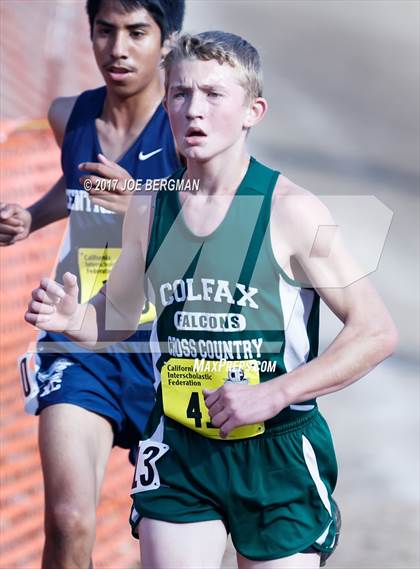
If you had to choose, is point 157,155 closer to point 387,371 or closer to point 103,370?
point 103,370

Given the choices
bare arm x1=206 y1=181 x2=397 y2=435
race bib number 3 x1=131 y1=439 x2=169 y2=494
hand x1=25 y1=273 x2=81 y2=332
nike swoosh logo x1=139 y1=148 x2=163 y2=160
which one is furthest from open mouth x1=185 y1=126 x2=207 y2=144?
nike swoosh logo x1=139 y1=148 x2=163 y2=160

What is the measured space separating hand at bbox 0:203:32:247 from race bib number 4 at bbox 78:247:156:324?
214 mm

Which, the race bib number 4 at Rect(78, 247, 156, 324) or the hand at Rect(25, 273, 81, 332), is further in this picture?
the race bib number 4 at Rect(78, 247, 156, 324)

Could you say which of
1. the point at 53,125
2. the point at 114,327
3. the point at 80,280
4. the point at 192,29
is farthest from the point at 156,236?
the point at 192,29

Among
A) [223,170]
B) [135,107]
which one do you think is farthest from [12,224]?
[223,170]

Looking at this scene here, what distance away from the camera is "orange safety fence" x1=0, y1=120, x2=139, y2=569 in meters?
4.68

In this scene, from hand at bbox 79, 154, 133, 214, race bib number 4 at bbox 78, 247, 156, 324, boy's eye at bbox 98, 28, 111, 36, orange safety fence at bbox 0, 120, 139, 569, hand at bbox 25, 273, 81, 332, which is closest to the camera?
hand at bbox 25, 273, 81, 332

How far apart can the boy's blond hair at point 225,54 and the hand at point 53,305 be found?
58cm

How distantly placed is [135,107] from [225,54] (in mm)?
1148

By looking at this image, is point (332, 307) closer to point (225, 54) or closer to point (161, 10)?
point (225, 54)

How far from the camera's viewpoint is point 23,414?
499 cm

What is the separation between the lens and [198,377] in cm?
292

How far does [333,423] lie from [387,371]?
0.30 m

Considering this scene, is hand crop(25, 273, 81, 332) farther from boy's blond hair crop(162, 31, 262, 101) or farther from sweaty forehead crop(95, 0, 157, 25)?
sweaty forehead crop(95, 0, 157, 25)
